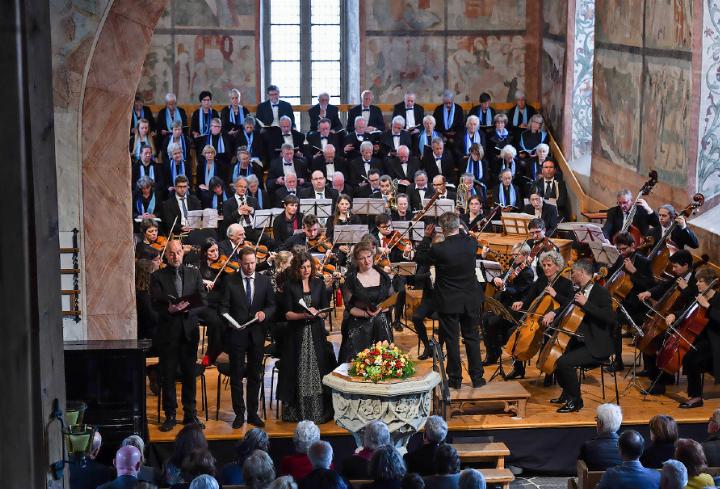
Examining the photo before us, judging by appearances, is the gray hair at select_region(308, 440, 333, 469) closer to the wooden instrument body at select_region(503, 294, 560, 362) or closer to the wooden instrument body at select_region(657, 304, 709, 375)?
the wooden instrument body at select_region(503, 294, 560, 362)

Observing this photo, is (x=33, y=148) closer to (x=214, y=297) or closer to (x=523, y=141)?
(x=214, y=297)

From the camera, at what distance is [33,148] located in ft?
19.1

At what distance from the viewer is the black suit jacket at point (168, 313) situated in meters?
9.80

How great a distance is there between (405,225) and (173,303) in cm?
398

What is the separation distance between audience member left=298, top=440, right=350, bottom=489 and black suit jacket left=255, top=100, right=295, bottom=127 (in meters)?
11.2

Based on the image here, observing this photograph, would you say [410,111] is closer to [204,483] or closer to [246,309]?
[246,309]

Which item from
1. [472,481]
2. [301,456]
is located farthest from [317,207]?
[472,481]

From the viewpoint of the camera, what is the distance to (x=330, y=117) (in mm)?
17797

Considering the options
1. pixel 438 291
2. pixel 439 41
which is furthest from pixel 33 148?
pixel 439 41

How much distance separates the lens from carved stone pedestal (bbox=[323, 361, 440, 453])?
9.25m

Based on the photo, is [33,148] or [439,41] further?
[439,41]

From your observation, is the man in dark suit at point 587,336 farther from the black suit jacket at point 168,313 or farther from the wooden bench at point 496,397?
the black suit jacket at point 168,313

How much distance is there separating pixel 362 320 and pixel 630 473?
11.7ft

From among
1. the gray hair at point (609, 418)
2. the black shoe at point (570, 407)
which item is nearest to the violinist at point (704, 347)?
the black shoe at point (570, 407)
